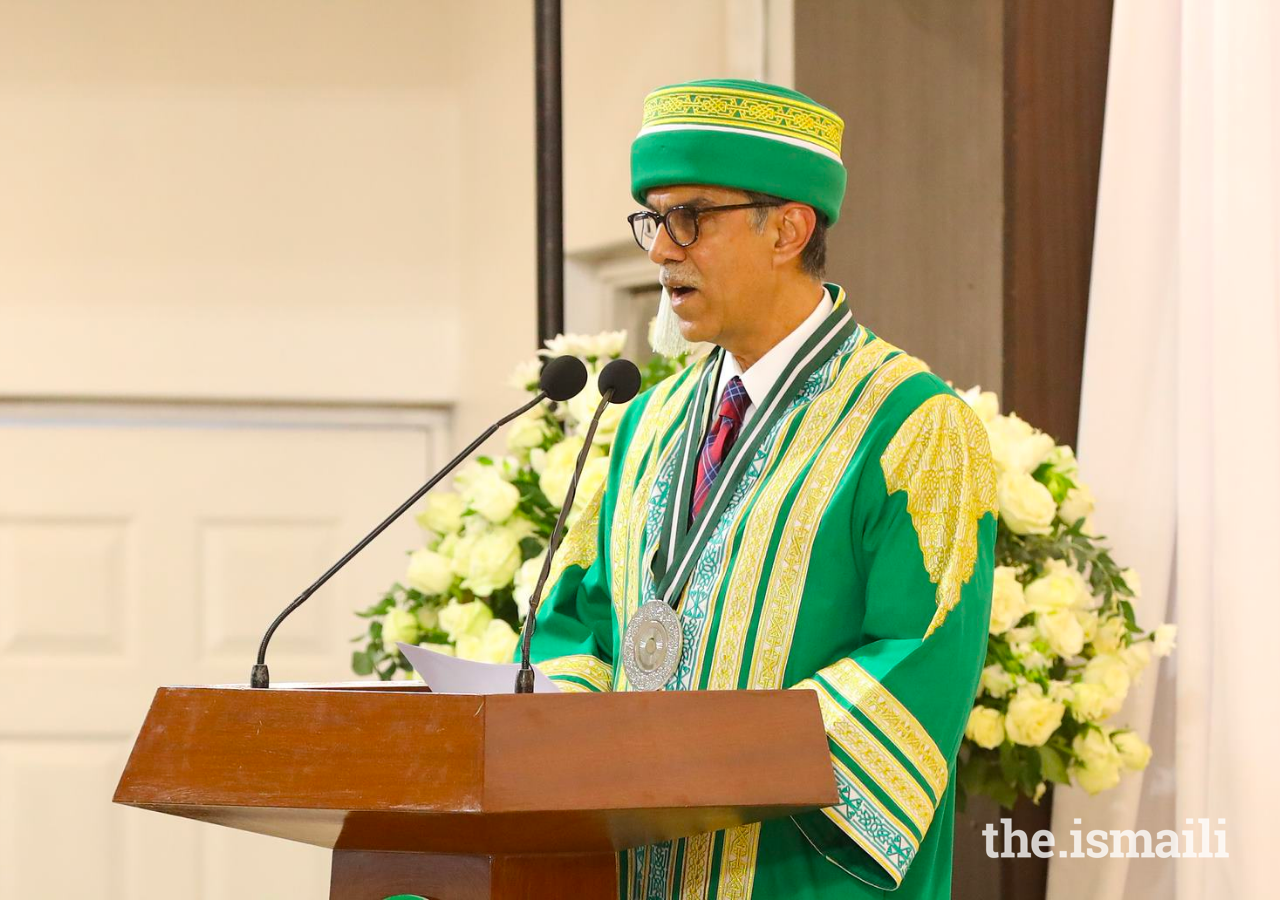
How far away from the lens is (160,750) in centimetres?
127

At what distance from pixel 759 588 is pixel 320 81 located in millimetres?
2978

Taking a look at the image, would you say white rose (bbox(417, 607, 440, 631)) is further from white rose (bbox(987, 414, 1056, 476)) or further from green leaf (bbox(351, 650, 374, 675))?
white rose (bbox(987, 414, 1056, 476))

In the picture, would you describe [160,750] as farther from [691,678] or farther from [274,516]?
[274,516]

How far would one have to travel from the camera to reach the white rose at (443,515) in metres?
2.68

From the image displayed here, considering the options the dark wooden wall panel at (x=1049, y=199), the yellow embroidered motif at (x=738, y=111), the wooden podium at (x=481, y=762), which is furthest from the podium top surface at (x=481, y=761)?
the dark wooden wall panel at (x=1049, y=199)

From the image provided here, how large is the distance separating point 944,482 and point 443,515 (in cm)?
119

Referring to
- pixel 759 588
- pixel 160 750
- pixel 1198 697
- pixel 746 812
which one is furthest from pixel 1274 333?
pixel 160 750

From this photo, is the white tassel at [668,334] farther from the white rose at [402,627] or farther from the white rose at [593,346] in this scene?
the white rose at [402,627]

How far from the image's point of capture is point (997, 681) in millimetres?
2266

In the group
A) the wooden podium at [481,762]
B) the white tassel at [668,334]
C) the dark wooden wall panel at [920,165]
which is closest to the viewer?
the wooden podium at [481,762]

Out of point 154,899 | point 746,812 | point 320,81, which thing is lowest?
point 154,899

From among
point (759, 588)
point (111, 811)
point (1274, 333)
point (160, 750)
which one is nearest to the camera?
point (160, 750)

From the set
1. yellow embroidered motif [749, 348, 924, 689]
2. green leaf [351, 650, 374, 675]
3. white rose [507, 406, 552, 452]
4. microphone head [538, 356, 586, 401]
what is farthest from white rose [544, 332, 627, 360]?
microphone head [538, 356, 586, 401]

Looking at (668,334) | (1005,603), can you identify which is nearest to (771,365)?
(668,334)
